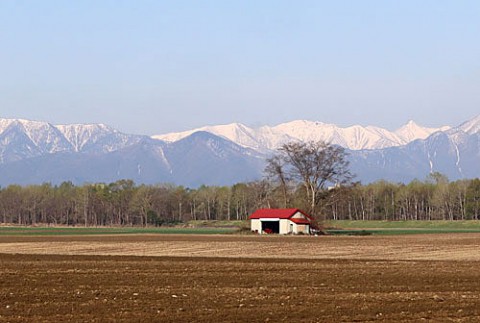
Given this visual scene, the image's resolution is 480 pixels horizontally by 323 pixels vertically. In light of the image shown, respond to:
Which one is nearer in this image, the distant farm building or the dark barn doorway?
the distant farm building

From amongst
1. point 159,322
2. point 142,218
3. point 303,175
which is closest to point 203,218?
point 142,218

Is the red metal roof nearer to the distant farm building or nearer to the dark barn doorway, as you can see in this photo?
the distant farm building

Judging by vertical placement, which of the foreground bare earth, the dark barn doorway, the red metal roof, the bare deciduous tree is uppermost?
the bare deciduous tree

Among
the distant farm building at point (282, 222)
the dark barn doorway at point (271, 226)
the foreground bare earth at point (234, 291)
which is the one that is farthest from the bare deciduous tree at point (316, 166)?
the foreground bare earth at point (234, 291)

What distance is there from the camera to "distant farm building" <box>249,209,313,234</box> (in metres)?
105

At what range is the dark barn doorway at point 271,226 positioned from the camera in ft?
349

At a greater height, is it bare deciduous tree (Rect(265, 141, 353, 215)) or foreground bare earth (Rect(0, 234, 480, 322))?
bare deciduous tree (Rect(265, 141, 353, 215))

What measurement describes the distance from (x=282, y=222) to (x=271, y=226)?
208 cm

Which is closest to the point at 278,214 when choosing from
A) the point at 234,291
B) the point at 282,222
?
the point at 282,222

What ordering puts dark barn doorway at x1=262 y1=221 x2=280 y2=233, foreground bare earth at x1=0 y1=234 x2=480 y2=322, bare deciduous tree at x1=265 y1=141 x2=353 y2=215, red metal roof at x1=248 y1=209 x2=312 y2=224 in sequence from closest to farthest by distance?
foreground bare earth at x1=0 y1=234 x2=480 y2=322 → red metal roof at x1=248 y1=209 x2=312 y2=224 → dark barn doorway at x1=262 y1=221 x2=280 y2=233 → bare deciduous tree at x1=265 y1=141 x2=353 y2=215

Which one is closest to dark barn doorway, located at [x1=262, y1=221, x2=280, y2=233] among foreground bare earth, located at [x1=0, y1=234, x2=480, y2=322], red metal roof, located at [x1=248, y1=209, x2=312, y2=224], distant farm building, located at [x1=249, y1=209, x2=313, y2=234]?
distant farm building, located at [x1=249, y1=209, x2=313, y2=234]

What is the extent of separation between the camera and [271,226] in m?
107

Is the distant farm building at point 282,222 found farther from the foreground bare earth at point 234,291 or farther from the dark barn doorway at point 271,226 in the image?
the foreground bare earth at point 234,291

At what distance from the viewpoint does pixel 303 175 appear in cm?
11412
